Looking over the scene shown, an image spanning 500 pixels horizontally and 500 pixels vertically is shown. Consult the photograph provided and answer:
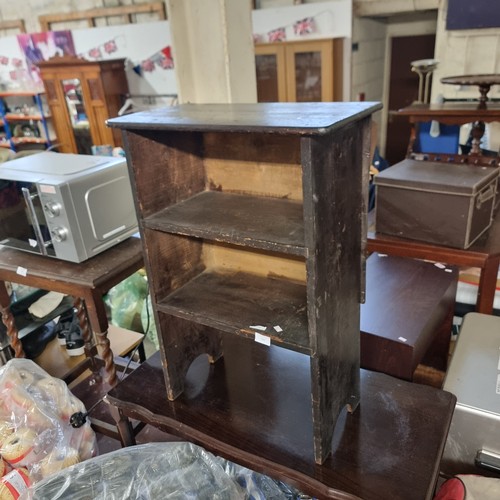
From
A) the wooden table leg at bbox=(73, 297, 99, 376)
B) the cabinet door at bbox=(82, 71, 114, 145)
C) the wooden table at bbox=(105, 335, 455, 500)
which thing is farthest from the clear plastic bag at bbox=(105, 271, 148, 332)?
the cabinet door at bbox=(82, 71, 114, 145)

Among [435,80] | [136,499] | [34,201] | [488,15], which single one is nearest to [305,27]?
[435,80]

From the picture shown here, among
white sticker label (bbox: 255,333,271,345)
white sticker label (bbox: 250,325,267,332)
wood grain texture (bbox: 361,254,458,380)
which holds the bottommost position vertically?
wood grain texture (bbox: 361,254,458,380)

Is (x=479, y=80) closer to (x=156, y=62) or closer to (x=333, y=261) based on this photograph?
(x=333, y=261)

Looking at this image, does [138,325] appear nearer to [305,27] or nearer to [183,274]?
[183,274]

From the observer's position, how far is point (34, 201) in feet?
4.86

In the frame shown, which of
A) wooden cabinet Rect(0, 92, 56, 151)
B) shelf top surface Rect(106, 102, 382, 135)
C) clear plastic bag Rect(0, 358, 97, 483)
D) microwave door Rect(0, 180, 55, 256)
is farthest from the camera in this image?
wooden cabinet Rect(0, 92, 56, 151)

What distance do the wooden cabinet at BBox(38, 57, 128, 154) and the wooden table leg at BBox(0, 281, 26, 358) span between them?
12.5ft

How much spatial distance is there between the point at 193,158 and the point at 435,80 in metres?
3.69

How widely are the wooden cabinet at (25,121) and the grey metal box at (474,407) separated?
234 inches

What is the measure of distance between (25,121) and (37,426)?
19.3ft

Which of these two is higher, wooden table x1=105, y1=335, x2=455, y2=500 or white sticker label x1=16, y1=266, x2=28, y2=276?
white sticker label x1=16, y1=266, x2=28, y2=276

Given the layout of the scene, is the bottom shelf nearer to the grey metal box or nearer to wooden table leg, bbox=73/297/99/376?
the grey metal box

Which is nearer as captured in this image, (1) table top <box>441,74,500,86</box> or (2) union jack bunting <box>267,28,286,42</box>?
(1) table top <box>441,74,500,86</box>

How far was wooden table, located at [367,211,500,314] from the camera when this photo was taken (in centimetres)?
177
